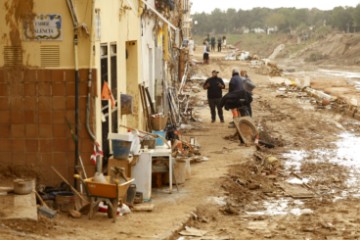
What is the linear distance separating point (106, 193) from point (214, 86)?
12697mm

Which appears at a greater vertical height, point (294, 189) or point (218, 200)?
point (218, 200)


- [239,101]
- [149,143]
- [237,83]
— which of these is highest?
[237,83]

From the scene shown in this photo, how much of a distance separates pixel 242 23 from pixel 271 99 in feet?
428

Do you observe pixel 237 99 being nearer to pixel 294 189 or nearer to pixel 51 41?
pixel 294 189

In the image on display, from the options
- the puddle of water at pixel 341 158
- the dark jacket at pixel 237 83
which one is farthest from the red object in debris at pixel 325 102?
the dark jacket at pixel 237 83

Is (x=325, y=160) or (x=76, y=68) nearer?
(x=76, y=68)

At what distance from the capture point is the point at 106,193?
1041cm

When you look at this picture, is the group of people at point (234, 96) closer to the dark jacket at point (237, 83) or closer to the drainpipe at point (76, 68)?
the dark jacket at point (237, 83)

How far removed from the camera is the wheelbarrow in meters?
10.3

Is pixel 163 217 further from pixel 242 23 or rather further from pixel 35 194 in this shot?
pixel 242 23

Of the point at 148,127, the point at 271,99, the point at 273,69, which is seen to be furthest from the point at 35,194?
the point at 273,69

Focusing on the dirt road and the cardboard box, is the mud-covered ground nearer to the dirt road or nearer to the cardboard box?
the dirt road

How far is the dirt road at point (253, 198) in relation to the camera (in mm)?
10344

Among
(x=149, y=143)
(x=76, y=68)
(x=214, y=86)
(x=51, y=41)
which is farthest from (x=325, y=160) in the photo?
(x=51, y=41)
